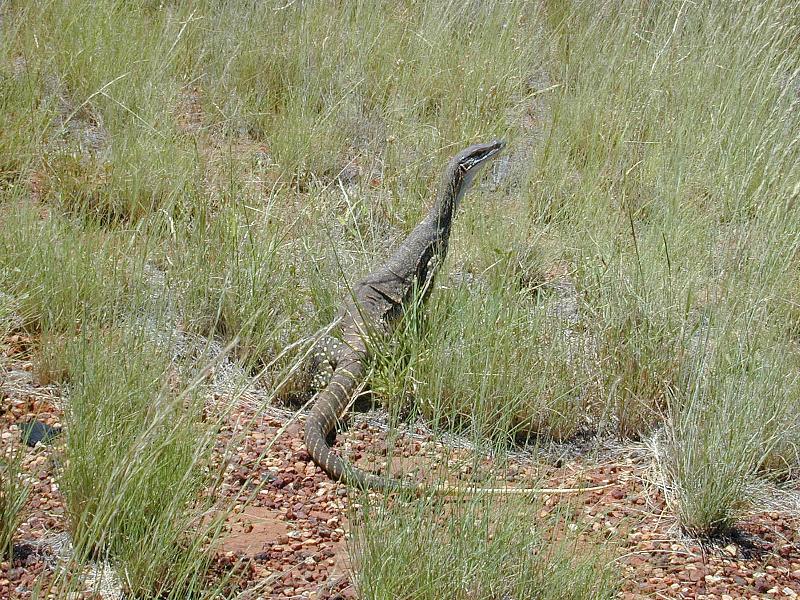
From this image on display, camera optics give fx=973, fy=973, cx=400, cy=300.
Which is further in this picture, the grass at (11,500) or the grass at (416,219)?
the grass at (416,219)

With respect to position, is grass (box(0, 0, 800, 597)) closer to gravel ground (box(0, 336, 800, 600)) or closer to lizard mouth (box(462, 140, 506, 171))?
gravel ground (box(0, 336, 800, 600))

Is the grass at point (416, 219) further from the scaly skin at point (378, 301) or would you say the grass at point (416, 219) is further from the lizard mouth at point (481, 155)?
the lizard mouth at point (481, 155)

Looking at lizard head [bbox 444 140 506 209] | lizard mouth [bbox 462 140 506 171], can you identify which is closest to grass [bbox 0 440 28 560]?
lizard head [bbox 444 140 506 209]

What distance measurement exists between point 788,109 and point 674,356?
2.10m

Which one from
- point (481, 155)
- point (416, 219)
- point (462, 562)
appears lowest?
point (416, 219)

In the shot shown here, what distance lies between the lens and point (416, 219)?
5.96 metres

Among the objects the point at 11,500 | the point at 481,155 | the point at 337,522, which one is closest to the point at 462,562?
the point at 337,522

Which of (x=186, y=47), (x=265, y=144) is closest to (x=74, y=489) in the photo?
(x=265, y=144)

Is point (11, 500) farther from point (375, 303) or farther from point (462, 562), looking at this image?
point (375, 303)

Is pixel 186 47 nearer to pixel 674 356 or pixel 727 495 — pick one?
pixel 674 356

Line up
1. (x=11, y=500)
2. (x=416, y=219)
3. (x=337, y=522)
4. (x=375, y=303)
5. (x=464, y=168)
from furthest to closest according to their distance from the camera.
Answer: (x=416, y=219) → (x=464, y=168) → (x=375, y=303) → (x=337, y=522) → (x=11, y=500)

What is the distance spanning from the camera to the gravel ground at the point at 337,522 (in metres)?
2.99

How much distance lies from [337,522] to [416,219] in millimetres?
2860

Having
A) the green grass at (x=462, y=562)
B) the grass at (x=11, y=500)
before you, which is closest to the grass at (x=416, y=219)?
the green grass at (x=462, y=562)
